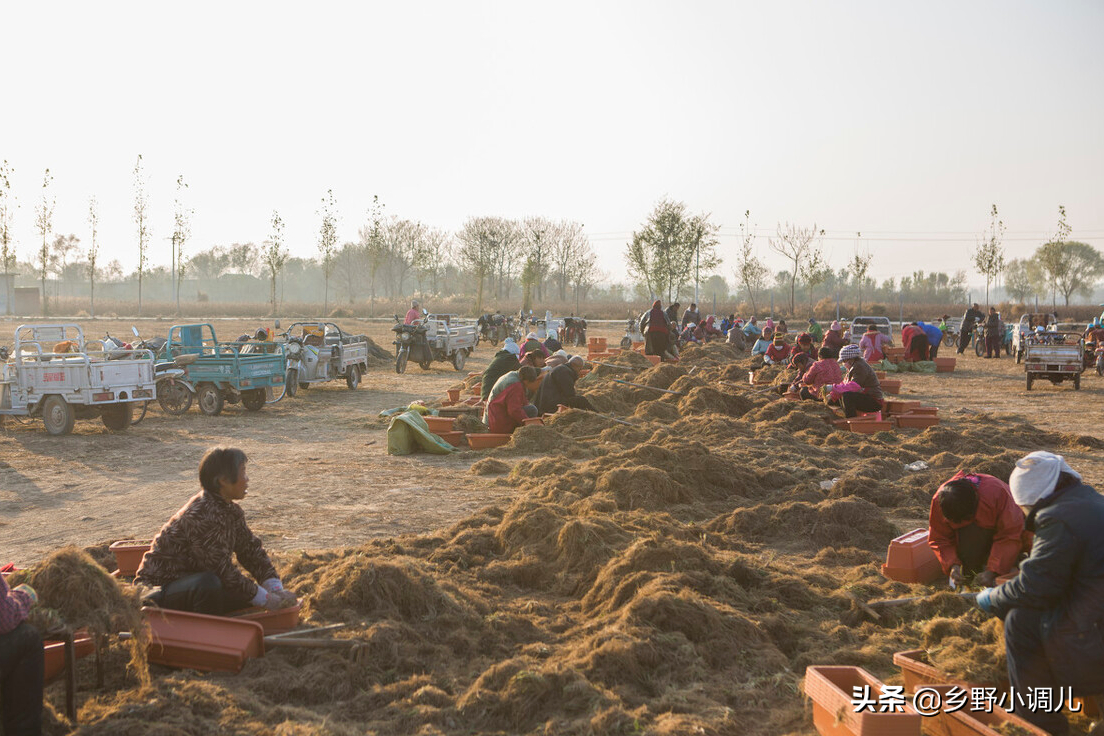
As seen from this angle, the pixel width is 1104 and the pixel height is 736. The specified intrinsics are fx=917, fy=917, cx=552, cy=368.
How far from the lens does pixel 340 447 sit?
12.5 meters

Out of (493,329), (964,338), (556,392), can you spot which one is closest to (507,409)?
(556,392)

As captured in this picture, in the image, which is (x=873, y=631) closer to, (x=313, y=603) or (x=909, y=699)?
(x=909, y=699)

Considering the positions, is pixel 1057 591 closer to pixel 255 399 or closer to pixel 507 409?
pixel 507 409

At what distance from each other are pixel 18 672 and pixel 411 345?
20862 mm

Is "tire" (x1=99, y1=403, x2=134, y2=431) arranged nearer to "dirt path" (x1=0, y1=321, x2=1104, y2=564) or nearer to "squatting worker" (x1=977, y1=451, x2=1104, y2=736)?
"dirt path" (x1=0, y1=321, x2=1104, y2=564)

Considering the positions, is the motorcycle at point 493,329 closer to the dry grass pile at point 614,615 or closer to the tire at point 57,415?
the tire at point 57,415

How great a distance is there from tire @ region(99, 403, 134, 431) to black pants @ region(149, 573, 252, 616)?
978 cm

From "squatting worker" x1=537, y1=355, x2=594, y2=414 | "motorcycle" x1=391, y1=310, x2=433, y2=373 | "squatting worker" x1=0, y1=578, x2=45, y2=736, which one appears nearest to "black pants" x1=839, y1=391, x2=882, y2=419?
"squatting worker" x1=537, y1=355, x2=594, y2=414

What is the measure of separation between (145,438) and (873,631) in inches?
429

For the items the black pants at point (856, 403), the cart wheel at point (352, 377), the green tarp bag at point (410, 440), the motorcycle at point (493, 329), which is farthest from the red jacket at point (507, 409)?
the motorcycle at point (493, 329)

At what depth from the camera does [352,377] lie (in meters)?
20.4

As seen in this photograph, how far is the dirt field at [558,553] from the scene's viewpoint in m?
4.37

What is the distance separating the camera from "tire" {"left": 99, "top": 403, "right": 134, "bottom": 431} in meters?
13.6

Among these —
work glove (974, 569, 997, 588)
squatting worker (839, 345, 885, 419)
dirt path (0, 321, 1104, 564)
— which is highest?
squatting worker (839, 345, 885, 419)
